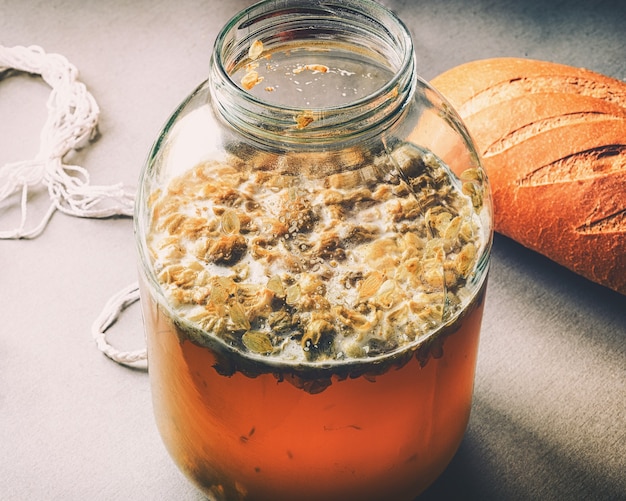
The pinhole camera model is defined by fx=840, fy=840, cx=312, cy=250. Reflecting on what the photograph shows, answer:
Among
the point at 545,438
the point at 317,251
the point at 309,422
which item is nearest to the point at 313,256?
the point at 317,251

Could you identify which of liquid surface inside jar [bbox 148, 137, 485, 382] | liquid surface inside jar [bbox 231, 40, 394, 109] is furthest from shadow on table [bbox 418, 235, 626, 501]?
liquid surface inside jar [bbox 231, 40, 394, 109]

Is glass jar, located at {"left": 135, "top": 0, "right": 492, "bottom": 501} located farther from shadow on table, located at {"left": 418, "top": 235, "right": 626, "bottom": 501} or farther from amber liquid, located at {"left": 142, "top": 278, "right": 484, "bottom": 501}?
shadow on table, located at {"left": 418, "top": 235, "right": 626, "bottom": 501}

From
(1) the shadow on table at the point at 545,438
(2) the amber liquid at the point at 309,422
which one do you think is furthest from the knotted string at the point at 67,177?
(1) the shadow on table at the point at 545,438

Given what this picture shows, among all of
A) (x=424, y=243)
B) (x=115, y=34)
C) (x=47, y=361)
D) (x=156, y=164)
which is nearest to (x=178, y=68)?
(x=115, y=34)

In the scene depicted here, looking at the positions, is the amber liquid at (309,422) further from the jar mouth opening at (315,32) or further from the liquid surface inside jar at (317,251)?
the jar mouth opening at (315,32)

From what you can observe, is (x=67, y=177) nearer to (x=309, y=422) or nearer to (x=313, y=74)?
(x=313, y=74)

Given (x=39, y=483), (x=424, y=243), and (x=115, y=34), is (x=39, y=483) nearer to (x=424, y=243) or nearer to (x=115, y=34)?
(x=424, y=243)
